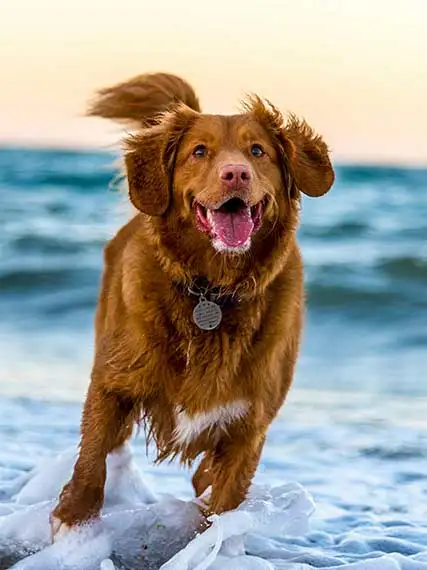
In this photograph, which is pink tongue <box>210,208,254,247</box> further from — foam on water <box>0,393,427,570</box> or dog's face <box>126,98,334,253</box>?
foam on water <box>0,393,427,570</box>

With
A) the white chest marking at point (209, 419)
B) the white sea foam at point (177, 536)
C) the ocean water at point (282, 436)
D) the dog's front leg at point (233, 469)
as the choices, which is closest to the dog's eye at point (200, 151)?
the white chest marking at point (209, 419)

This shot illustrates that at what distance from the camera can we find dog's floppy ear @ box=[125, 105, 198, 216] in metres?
4.59

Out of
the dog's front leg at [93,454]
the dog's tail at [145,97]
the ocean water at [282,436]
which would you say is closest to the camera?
the dog's front leg at [93,454]

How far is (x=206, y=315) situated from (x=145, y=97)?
1479 mm

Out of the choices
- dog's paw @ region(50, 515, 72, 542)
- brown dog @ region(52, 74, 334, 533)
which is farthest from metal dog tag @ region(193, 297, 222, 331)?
dog's paw @ region(50, 515, 72, 542)

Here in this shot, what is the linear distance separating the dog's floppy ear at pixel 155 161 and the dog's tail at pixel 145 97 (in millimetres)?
774

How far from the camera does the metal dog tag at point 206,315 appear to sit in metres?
4.65

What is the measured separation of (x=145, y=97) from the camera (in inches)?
227

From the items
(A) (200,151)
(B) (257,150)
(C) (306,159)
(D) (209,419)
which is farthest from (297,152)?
(D) (209,419)

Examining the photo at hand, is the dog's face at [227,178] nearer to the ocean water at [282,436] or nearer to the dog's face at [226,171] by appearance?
the dog's face at [226,171]

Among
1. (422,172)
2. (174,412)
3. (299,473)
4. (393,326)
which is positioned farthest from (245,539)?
(422,172)

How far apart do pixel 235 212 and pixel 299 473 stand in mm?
2351

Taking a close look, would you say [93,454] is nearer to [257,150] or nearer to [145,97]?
[257,150]

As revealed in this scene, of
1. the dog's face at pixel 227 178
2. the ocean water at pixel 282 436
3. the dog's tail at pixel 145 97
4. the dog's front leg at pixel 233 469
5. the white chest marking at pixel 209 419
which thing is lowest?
the ocean water at pixel 282 436
